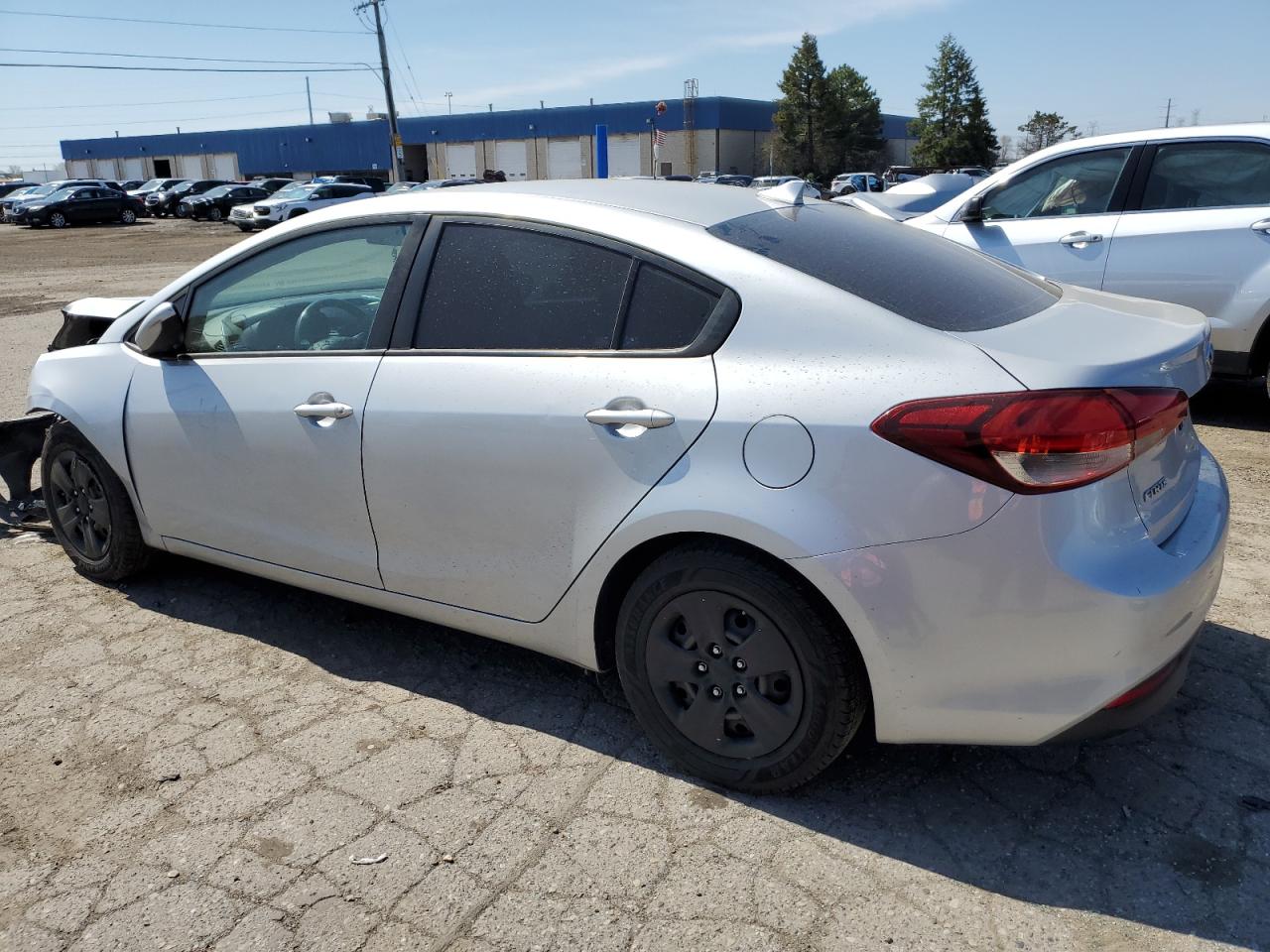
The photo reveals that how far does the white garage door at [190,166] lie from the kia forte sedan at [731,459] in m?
90.0

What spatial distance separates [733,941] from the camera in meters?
2.22

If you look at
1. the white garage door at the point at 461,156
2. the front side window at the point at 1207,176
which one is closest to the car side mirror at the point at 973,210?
the front side window at the point at 1207,176

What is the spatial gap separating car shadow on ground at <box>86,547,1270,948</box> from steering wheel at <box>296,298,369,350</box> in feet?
3.75

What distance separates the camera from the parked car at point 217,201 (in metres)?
41.2

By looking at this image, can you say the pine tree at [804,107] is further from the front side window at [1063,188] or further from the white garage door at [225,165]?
the front side window at [1063,188]

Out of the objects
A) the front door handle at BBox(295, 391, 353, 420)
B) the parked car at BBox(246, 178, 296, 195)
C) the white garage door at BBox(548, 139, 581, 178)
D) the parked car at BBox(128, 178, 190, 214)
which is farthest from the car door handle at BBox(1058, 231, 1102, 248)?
the white garage door at BBox(548, 139, 581, 178)

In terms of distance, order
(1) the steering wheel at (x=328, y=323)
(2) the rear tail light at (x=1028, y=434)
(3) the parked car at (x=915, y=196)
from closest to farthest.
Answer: (2) the rear tail light at (x=1028, y=434) < (1) the steering wheel at (x=328, y=323) < (3) the parked car at (x=915, y=196)

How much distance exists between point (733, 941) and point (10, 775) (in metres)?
2.21

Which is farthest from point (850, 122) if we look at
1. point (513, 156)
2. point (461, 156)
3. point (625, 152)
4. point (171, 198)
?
point (171, 198)

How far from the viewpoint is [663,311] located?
2.69 meters

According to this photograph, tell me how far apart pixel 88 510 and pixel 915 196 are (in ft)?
24.2

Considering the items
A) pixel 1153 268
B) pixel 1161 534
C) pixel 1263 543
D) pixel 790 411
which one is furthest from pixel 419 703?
pixel 1153 268

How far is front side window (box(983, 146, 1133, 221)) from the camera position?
624 centimetres

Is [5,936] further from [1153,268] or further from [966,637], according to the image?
[1153,268]
